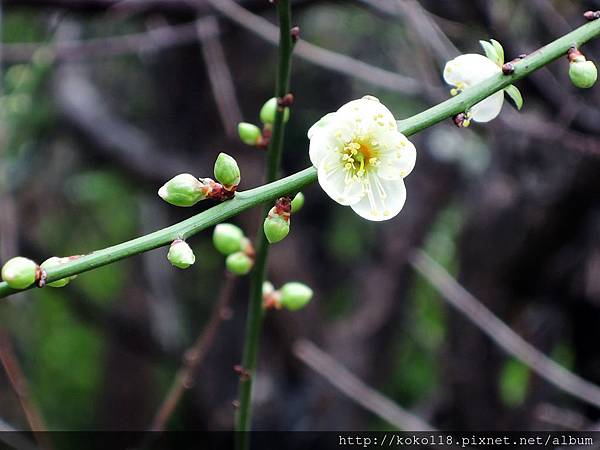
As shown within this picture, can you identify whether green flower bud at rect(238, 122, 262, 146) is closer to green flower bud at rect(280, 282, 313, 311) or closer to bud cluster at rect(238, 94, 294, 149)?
bud cluster at rect(238, 94, 294, 149)

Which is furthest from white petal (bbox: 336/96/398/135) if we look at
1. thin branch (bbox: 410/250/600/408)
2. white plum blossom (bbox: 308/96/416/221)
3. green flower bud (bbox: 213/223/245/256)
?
thin branch (bbox: 410/250/600/408)

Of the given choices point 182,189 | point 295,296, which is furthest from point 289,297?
point 182,189

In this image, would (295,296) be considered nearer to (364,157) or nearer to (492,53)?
(364,157)

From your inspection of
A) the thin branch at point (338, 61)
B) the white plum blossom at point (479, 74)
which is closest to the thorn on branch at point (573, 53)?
the white plum blossom at point (479, 74)

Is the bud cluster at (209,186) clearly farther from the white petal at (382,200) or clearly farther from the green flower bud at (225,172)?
the white petal at (382,200)

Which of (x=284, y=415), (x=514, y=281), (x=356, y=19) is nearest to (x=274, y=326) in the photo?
(x=284, y=415)

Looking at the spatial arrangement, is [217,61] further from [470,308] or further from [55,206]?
[55,206]
